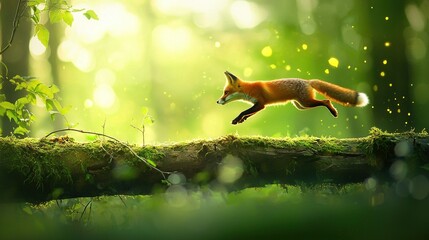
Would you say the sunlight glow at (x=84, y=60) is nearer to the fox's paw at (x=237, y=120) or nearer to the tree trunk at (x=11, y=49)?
the tree trunk at (x=11, y=49)

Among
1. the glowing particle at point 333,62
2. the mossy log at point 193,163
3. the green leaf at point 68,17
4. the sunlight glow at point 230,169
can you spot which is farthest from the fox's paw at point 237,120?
the glowing particle at point 333,62

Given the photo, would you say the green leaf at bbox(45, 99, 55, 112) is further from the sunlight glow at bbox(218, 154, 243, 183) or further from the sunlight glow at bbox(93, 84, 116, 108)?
the sunlight glow at bbox(93, 84, 116, 108)

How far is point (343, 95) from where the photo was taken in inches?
183

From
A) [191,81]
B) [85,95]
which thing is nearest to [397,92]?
[191,81]

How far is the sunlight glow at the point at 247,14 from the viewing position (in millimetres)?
15141

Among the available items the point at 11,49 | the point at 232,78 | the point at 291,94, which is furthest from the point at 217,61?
the point at 291,94

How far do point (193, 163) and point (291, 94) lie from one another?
1.37 m

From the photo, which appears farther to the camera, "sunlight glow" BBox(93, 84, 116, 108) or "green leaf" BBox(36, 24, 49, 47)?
"sunlight glow" BBox(93, 84, 116, 108)

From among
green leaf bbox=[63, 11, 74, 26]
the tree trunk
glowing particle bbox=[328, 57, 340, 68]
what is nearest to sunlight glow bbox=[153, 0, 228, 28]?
glowing particle bbox=[328, 57, 340, 68]

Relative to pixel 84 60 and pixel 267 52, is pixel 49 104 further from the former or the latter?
pixel 84 60

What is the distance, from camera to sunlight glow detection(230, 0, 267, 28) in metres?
15.1

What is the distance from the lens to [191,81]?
54.1 ft

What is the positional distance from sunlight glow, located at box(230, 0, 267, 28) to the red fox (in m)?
10.7

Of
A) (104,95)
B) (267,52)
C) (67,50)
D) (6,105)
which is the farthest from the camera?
(104,95)
